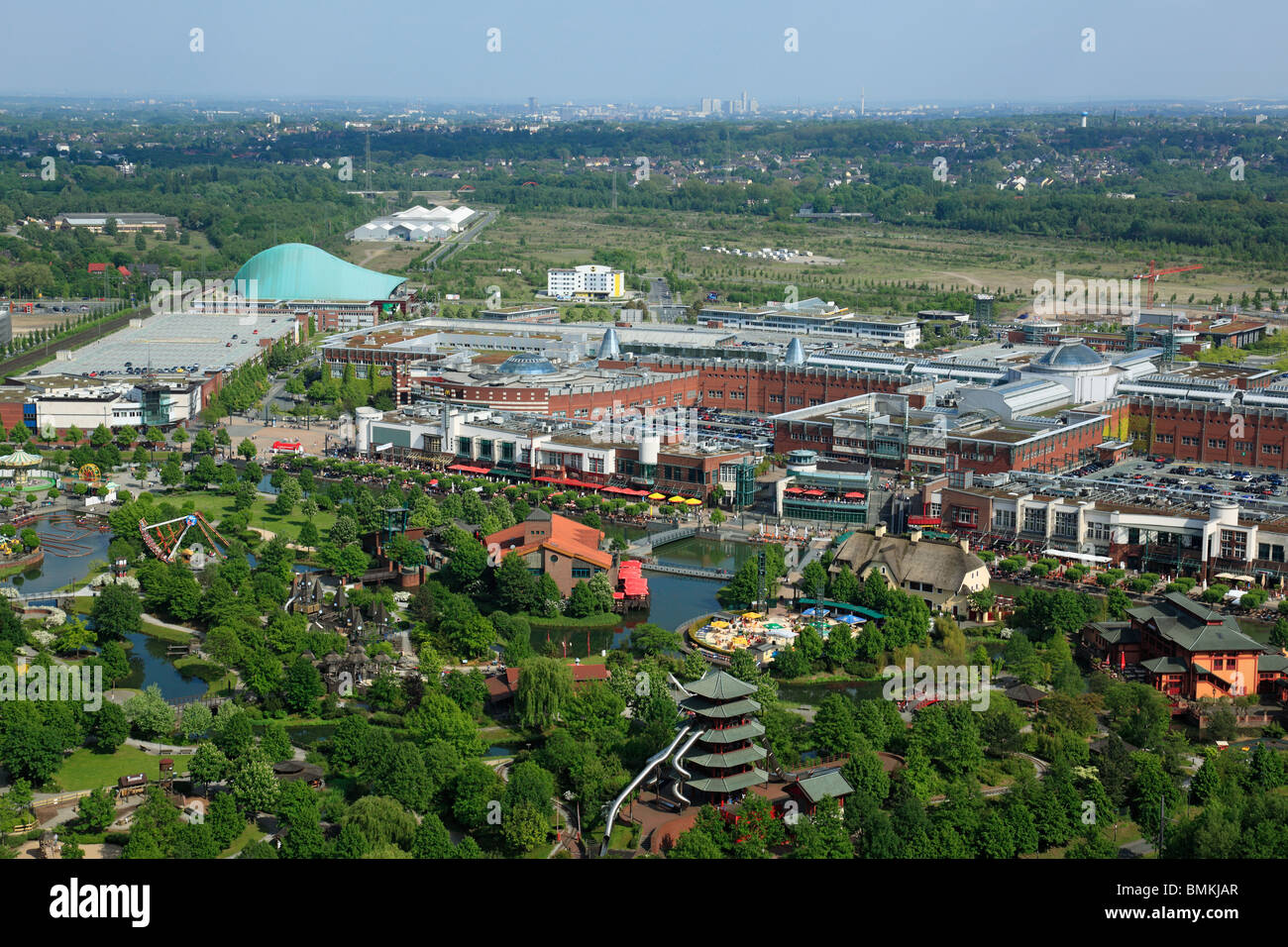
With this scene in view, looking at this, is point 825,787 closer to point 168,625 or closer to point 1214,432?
point 168,625

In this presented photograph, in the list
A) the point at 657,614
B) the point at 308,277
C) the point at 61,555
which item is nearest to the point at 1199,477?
the point at 657,614

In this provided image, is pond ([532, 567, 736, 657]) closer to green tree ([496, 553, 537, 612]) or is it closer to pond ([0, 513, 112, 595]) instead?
green tree ([496, 553, 537, 612])

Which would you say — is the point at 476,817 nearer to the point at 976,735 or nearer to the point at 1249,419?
the point at 976,735

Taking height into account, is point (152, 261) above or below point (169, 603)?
above

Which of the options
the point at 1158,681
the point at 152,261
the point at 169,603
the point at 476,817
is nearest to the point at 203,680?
the point at 169,603
